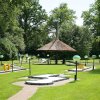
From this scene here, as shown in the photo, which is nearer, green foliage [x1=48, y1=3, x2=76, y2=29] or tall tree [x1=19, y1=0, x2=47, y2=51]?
tall tree [x1=19, y1=0, x2=47, y2=51]

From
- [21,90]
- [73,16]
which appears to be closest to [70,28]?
[73,16]

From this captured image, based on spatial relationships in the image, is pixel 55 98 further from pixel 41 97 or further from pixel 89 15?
pixel 89 15

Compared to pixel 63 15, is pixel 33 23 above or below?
below

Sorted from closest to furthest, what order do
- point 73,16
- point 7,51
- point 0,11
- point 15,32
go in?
point 0,11 → point 7,51 → point 15,32 → point 73,16

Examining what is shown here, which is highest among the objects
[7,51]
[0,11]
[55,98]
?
[0,11]

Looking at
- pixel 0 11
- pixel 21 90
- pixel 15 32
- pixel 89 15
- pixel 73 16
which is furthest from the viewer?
pixel 73 16

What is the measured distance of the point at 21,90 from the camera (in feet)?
70.6

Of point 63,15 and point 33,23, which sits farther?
point 63,15

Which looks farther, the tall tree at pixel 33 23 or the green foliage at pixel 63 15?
the green foliage at pixel 63 15

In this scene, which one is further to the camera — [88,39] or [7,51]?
[88,39]

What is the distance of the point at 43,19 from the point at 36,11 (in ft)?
9.25

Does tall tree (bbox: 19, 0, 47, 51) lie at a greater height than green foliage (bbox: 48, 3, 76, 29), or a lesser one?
lesser

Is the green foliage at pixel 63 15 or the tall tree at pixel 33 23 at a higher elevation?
the green foliage at pixel 63 15

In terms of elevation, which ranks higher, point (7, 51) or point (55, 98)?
point (7, 51)
